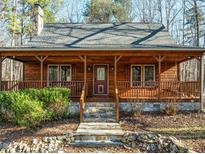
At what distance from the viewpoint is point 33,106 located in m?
13.1

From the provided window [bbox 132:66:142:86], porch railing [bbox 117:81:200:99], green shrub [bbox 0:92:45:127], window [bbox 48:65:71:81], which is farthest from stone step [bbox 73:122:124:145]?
window [bbox 48:65:71:81]

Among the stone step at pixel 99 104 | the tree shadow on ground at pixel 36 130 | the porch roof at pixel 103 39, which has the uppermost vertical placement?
the porch roof at pixel 103 39

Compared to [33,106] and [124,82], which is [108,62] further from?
[33,106]

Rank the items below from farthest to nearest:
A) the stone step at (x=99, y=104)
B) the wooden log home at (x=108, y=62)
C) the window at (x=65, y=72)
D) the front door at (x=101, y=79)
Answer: the window at (x=65, y=72) → the front door at (x=101, y=79) → the wooden log home at (x=108, y=62) → the stone step at (x=99, y=104)

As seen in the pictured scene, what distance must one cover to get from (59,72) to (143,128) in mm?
8528

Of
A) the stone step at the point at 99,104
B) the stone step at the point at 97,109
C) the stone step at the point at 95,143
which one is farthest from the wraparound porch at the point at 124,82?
A: the stone step at the point at 95,143

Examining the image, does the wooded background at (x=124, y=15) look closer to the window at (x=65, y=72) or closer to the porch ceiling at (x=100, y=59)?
the window at (x=65, y=72)

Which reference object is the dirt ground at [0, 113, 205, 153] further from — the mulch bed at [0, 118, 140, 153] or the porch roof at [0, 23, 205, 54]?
the porch roof at [0, 23, 205, 54]

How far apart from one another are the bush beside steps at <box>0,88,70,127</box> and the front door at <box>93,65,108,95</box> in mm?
4969

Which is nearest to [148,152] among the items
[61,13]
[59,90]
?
[59,90]

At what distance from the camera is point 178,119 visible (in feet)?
46.8

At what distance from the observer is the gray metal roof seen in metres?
17.5

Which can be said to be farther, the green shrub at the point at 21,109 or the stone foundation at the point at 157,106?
the stone foundation at the point at 157,106

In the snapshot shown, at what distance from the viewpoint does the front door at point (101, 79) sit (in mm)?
19500
